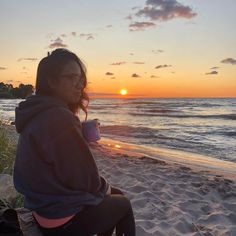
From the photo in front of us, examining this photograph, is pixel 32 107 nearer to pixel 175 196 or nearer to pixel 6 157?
pixel 175 196

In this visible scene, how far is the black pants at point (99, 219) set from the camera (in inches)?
104

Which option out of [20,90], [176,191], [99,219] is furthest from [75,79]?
[20,90]

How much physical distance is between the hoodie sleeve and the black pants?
0.69ft

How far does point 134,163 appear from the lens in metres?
9.03

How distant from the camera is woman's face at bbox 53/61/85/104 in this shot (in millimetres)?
2742

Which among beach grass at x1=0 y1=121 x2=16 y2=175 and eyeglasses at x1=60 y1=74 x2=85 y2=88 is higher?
eyeglasses at x1=60 y1=74 x2=85 y2=88

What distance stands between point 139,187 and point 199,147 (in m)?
7.04

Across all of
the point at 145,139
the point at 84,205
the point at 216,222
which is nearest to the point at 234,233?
the point at 216,222

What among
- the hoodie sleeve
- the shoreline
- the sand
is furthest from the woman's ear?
the shoreline

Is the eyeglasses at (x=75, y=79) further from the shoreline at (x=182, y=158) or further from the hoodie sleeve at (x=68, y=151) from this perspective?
the shoreline at (x=182, y=158)

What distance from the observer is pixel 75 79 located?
280 centimetres

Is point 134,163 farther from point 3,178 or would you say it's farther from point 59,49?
point 59,49

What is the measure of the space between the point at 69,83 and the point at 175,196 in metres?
3.76

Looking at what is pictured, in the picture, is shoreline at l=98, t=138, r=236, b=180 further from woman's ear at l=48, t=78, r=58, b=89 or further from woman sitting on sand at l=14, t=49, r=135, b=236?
woman's ear at l=48, t=78, r=58, b=89
